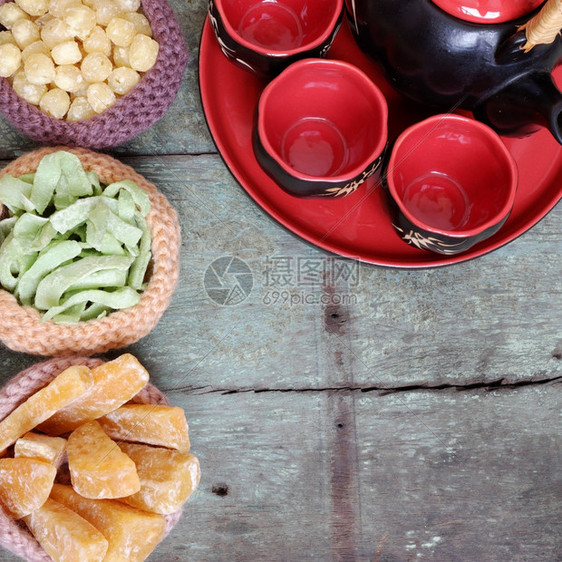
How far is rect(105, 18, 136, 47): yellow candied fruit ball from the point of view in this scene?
22.1 inches

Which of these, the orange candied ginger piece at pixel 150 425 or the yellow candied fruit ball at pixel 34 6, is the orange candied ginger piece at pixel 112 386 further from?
the yellow candied fruit ball at pixel 34 6

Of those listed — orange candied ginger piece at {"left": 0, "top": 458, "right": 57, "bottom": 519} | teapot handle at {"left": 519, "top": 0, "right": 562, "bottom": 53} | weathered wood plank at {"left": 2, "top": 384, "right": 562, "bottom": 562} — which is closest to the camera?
teapot handle at {"left": 519, "top": 0, "right": 562, "bottom": 53}

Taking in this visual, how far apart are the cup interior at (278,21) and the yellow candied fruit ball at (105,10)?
0.38 feet

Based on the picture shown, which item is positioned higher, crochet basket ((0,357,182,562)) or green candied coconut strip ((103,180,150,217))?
green candied coconut strip ((103,180,150,217))

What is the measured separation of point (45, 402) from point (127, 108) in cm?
26

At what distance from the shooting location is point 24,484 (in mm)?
484

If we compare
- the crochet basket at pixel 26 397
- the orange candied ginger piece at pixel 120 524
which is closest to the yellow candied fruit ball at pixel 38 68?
the crochet basket at pixel 26 397

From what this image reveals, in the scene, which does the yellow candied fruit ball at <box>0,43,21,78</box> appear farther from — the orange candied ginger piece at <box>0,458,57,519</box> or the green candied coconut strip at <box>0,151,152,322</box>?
the orange candied ginger piece at <box>0,458,57,519</box>

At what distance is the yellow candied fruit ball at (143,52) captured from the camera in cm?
56

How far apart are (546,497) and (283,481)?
0.88 ft

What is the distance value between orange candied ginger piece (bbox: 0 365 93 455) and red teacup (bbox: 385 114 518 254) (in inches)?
11.2

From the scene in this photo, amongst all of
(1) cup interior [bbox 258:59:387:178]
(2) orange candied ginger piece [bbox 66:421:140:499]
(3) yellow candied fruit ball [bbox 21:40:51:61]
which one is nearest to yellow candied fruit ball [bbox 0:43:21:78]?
(3) yellow candied fruit ball [bbox 21:40:51:61]

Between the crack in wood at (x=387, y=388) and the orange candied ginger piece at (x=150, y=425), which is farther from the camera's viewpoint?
the crack in wood at (x=387, y=388)

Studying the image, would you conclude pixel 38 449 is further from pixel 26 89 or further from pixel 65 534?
pixel 26 89
